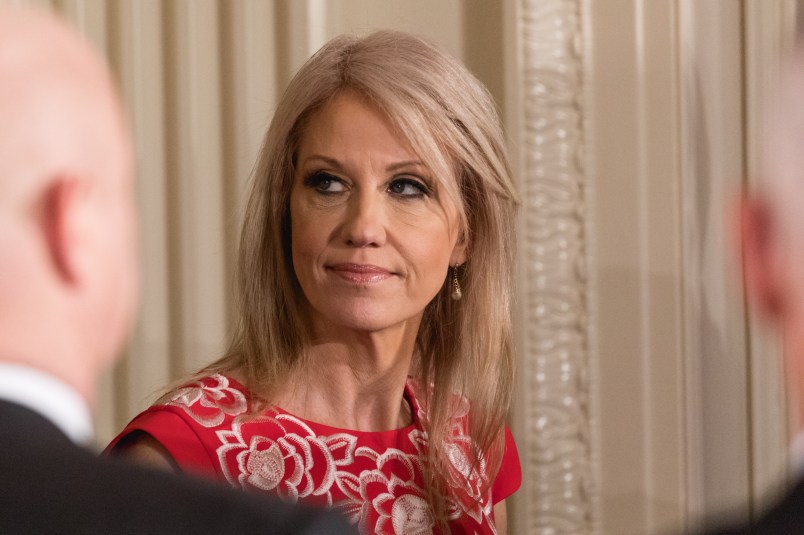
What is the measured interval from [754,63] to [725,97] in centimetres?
10

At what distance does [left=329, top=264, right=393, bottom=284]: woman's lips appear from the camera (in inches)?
67.7

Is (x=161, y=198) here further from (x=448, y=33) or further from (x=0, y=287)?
(x=0, y=287)

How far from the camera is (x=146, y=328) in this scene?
2213mm

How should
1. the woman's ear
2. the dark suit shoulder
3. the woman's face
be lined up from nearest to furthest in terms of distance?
1. the dark suit shoulder
2. the woman's face
3. the woman's ear

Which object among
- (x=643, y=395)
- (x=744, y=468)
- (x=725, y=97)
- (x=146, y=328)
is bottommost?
(x=744, y=468)

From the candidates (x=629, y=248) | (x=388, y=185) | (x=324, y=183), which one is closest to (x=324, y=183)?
(x=324, y=183)

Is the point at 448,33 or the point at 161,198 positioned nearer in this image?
the point at 161,198

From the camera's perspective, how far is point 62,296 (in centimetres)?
59

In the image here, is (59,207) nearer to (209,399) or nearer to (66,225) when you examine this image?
(66,225)

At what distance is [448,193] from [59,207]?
4.11 feet

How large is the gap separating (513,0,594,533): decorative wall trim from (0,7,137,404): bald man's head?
1850mm

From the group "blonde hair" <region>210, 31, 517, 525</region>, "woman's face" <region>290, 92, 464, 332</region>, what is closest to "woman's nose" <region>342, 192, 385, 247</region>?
"woman's face" <region>290, 92, 464, 332</region>

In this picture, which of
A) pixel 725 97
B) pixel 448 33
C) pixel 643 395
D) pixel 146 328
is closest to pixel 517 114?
pixel 448 33

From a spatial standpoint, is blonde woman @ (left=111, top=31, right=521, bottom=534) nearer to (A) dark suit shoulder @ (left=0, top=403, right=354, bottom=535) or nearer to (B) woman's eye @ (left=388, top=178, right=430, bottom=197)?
(B) woman's eye @ (left=388, top=178, right=430, bottom=197)
